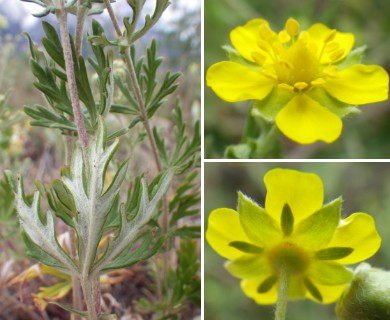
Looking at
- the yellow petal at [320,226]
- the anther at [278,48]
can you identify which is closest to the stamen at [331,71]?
the anther at [278,48]

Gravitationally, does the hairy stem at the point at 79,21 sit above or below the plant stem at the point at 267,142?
above

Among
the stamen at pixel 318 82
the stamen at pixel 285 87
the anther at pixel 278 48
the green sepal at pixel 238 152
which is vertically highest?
the anther at pixel 278 48

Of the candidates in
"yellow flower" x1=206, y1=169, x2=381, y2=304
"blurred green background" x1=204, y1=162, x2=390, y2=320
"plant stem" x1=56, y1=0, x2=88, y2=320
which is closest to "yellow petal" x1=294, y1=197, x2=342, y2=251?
"yellow flower" x1=206, y1=169, x2=381, y2=304

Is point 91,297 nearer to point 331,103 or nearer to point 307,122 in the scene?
point 307,122

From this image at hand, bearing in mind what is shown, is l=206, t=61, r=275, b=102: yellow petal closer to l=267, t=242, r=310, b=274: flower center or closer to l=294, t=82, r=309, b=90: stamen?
l=294, t=82, r=309, b=90: stamen

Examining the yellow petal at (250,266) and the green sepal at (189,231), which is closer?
the yellow petal at (250,266)

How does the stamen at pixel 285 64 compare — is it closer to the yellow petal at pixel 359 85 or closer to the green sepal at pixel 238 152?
the yellow petal at pixel 359 85

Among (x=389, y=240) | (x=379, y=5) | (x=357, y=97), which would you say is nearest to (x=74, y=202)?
(x=357, y=97)

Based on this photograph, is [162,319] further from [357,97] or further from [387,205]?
[387,205]
